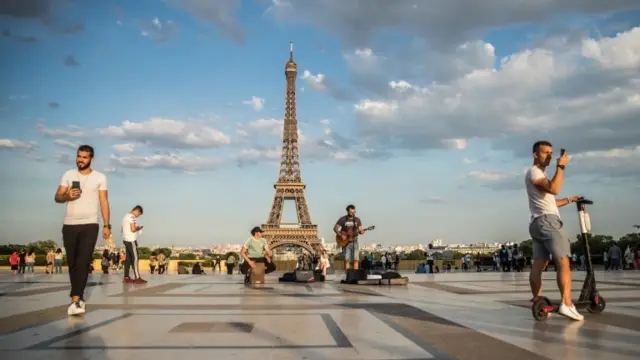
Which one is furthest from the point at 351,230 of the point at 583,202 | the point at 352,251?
the point at 583,202

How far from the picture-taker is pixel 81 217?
6.95 metres

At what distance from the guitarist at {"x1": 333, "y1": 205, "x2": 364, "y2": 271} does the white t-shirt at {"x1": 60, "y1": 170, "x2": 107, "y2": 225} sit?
7514 millimetres

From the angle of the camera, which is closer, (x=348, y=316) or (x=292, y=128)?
(x=348, y=316)

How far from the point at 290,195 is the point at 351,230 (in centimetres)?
6577

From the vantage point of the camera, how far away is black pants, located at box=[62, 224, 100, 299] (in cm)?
686

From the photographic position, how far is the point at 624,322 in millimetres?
5871

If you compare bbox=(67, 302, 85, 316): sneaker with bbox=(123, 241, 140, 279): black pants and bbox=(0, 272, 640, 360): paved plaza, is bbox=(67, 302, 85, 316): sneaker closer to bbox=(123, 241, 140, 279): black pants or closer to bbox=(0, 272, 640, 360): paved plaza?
bbox=(0, 272, 640, 360): paved plaza

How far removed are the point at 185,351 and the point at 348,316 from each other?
2.69 meters

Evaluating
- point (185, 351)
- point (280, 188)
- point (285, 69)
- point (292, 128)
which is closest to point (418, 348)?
point (185, 351)

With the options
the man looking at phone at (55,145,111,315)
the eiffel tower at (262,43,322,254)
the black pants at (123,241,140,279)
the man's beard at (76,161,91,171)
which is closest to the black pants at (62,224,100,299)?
the man looking at phone at (55,145,111,315)

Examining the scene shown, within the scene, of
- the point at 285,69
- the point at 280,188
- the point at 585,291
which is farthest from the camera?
the point at 285,69

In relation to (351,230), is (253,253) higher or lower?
lower

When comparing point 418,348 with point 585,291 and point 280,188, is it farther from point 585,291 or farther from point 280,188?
point 280,188

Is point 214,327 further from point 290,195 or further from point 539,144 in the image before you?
point 290,195
